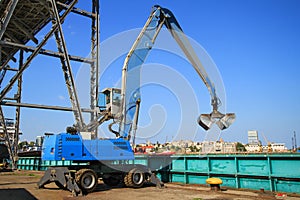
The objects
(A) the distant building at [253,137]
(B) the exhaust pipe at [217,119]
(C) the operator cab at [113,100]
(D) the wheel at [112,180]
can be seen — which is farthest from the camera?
Result: (A) the distant building at [253,137]

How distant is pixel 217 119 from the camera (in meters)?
13.2

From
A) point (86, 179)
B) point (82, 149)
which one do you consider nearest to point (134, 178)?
point (86, 179)

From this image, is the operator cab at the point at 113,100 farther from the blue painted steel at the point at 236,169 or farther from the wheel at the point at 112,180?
the blue painted steel at the point at 236,169

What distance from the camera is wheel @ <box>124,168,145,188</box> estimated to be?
1268 cm

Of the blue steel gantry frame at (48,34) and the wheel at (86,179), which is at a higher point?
the blue steel gantry frame at (48,34)

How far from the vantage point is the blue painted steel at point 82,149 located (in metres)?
11.4

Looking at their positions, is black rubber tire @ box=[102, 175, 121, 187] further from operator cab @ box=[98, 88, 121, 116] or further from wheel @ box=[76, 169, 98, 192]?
operator cab @ box=[98, 88, 121, 116]

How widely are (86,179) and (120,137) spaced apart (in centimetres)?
264

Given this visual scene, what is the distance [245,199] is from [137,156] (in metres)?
8.49

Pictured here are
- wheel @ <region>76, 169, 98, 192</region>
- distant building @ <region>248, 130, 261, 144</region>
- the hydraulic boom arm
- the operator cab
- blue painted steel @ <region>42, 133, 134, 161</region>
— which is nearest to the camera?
wheel @ <region>76, 169, 98, 192</region>

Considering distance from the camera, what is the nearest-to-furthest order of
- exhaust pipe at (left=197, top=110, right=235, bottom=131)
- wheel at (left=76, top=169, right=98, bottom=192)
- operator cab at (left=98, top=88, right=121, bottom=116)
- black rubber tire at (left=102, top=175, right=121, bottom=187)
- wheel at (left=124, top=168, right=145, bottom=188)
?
1. wheel at (left=76, top=169, right=98, bottom=192)
2. wheel at (left=124, top=168, right=145, bottom=188)
3. exhaust pipe at (left=197, top=110, right=235, bottom=131)
4. black rubber tire at (left=102, top=175, right=121, bottom=187)
5. operator cab at (left=98, top=88, right=121, bottom=116)

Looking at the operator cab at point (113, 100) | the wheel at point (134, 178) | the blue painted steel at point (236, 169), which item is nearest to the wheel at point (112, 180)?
the wheel at point (134, 178)

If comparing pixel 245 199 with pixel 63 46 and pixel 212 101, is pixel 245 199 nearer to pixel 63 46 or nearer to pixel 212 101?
pixel 212 101

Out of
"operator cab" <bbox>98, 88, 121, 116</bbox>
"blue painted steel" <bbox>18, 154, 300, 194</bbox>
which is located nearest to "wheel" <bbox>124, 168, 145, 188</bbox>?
"blue painted steel" <bbox>18, 154, 300, 194</bbox>
